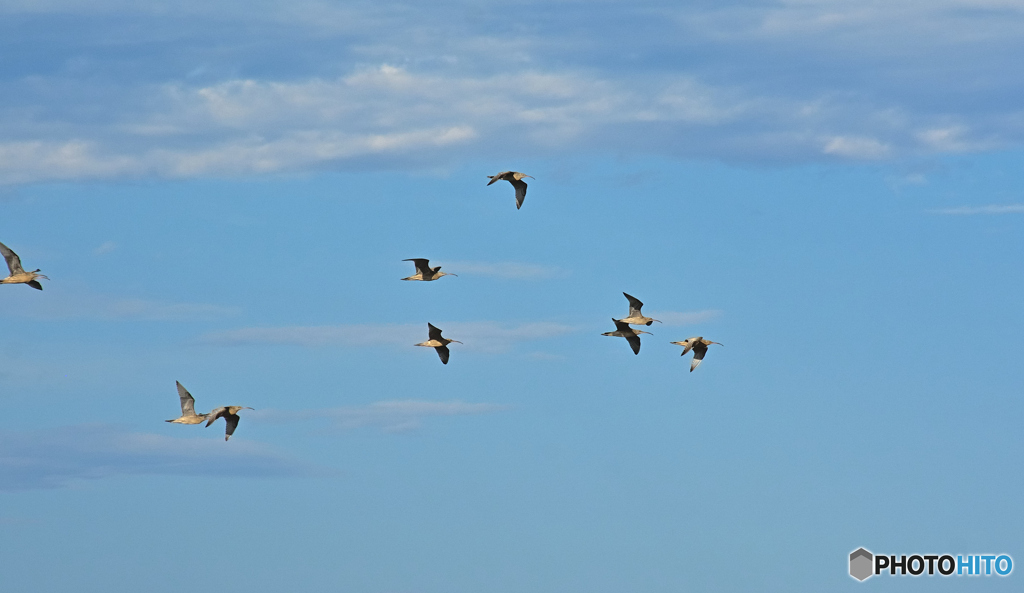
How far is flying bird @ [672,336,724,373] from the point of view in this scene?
126 metres

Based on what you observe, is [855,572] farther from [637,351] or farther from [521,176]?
[521,176]

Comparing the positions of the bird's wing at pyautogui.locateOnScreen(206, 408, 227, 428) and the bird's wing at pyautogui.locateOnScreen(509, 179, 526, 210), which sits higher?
the bird's wing at pyautogui.locateOnScreen(509, 179, 526, 210)

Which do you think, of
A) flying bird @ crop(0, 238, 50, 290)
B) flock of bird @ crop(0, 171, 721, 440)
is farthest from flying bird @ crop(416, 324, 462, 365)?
flying bird @ crop(0, 238, 50, 290)

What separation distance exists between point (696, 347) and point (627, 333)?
17.2ft

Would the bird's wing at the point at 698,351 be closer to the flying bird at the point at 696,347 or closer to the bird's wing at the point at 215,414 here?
the flying bird at the point at 696,347

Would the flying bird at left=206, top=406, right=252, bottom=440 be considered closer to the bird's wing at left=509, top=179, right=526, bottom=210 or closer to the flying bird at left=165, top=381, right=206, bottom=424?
the flying bird at left=165, top=381, right=206, bottom=424

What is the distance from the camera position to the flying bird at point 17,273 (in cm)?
11606

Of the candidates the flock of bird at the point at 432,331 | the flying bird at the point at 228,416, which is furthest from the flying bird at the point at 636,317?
the flying bird at the point at 228,416

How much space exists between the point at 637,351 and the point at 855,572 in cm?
2050

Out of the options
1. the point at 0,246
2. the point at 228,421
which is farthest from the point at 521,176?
the point at 0,246

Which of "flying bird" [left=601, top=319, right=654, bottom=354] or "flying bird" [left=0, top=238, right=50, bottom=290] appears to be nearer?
"flying bird" [left=0, top=238, right=50, bottom=290]

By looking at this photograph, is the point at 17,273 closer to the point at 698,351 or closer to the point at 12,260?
the point at 12,260

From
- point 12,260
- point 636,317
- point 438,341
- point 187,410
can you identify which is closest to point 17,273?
point 12,260

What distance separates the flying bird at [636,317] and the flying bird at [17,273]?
38.1m
